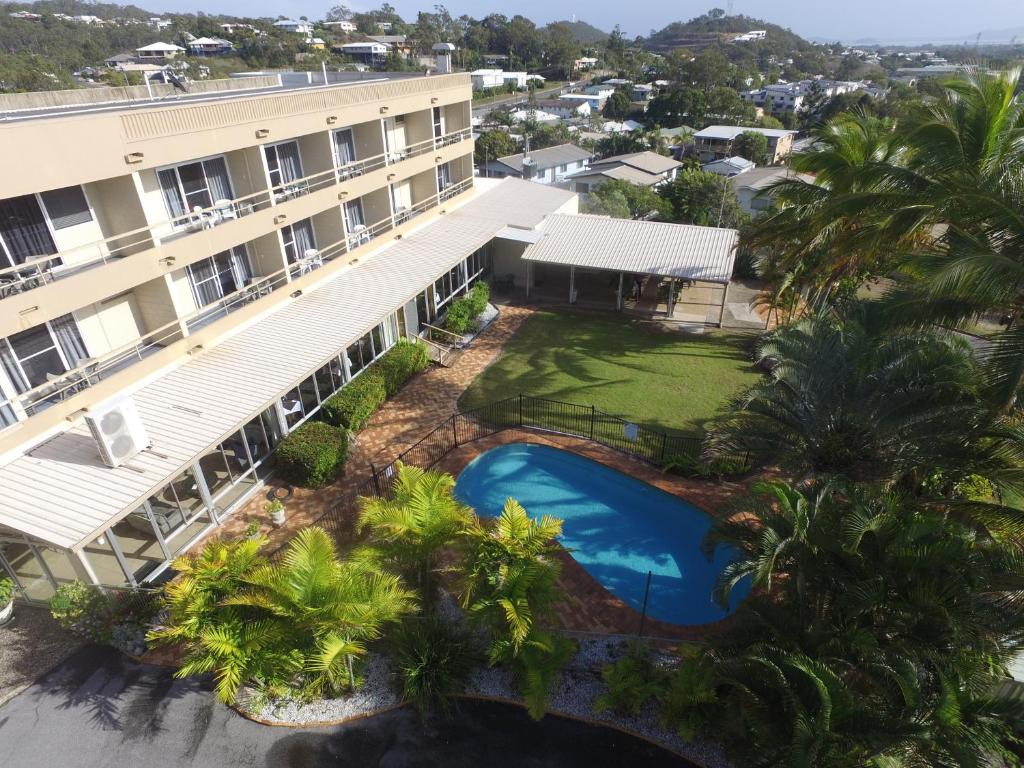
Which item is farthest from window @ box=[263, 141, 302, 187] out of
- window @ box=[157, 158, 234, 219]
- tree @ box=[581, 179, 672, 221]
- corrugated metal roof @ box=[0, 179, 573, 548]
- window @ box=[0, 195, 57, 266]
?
tree @ box=[581, 179, 672, 221]

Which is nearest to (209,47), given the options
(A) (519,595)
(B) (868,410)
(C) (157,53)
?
(C) (157,53)

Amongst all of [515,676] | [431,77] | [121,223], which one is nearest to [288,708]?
[515,676]

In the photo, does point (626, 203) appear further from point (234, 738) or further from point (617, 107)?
point (617, 107)

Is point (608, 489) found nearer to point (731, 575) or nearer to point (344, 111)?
point (731, 575)

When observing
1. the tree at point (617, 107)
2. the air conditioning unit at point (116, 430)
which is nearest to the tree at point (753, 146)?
the tree at point (617, 107)

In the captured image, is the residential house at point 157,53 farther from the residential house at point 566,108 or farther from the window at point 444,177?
the window at point 444,177

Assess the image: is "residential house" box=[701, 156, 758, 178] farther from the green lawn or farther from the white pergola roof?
the green lawn
